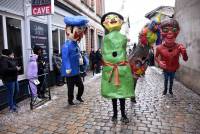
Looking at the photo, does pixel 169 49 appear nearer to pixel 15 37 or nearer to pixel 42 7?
pixel 42 7

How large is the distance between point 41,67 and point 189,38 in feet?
17.4

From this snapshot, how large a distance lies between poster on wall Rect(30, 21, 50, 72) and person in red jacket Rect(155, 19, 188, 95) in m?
3.59

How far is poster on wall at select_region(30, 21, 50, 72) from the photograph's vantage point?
7990mm

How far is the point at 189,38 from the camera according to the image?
888 centimetres

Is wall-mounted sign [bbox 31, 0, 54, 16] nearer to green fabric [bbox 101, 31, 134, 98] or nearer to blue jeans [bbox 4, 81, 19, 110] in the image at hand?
blue jeans [bbox 4, 81, 19, 110]

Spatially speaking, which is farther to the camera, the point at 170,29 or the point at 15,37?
the point at 15,37

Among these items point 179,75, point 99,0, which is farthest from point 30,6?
point 99,0

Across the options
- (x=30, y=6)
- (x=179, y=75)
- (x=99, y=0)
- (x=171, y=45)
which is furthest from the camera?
(x=99, y=0)

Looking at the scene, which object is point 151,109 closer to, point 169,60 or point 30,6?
point 169,60

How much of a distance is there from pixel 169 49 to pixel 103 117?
2.99m

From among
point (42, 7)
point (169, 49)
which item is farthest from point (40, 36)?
point (169, 49)

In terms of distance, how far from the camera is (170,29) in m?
6.69

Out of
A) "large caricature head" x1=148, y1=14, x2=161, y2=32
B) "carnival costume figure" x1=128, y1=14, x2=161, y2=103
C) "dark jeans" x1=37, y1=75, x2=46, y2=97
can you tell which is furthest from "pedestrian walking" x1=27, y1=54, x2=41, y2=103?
"large caricature head" x1=148, y1=14, x2=161, y2=32

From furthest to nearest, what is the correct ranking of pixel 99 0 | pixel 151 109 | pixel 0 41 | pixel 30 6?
1. pixel 99 0
2. pixel 30 6
3. pixel 0 41
4. pixel 151 109
